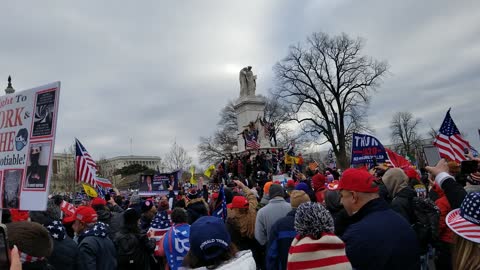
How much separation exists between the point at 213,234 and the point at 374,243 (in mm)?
1209

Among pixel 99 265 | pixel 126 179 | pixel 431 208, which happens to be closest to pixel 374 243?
pixel 431 208

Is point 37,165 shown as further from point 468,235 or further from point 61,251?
point 468,235

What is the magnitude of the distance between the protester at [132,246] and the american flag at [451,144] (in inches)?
184

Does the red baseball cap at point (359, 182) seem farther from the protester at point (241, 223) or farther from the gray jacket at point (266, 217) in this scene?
the protester at point (241, 223)

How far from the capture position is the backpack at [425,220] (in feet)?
16.4

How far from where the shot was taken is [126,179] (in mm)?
62156

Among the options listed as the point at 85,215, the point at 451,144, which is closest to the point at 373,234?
the point at 85,215

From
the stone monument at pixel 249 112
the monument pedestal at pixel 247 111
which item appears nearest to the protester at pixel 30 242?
the stone monument at pixel 249 112

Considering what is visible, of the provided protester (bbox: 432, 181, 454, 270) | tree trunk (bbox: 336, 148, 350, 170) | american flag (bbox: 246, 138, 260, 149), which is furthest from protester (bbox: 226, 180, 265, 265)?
tree trunk (bbox: 336, 148, 350, 170)

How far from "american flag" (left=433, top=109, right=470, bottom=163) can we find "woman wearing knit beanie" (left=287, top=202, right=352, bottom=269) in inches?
175

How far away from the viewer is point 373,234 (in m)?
2.99

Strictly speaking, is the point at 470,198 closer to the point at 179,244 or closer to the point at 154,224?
the point at 179,244

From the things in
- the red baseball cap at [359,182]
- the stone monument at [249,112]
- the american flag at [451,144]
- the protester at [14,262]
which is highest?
the stone monument at [249,112]

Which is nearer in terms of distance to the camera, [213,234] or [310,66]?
[213,234]
